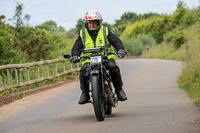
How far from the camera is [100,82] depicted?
27.4ft

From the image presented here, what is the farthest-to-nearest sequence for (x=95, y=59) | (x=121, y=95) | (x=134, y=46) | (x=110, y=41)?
(x=134, y=46), (x=121, y=95), (x=110, y=41), (x=95, y=59)

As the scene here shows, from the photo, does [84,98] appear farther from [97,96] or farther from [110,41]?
[110,41]

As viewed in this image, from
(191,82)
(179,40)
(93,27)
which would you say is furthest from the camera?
(179,40)

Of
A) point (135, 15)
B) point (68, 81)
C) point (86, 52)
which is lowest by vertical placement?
point (68, 81)

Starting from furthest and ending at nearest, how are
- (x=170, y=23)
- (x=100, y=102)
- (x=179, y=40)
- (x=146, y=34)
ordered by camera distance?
(x=146, y=34), (x=170, y=23), (x=179, y=40), (x=100, y=102)

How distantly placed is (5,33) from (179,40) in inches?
1241

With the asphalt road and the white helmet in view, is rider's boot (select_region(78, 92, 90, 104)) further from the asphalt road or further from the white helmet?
the white helmet

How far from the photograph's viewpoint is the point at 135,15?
121375mm

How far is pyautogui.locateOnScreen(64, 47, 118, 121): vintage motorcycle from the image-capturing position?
802cm

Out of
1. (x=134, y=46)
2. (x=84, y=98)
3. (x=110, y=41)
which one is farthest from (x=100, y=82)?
(x=134, y=46)

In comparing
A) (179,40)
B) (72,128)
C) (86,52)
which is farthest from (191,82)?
(179,40)

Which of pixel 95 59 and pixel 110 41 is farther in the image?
pixel 110 41

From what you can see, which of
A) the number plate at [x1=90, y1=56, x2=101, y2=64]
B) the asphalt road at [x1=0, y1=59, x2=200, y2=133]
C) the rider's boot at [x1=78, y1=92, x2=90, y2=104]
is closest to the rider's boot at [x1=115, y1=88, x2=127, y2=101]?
the asphalt road at [x1=0, y1=59, x2=200, y2=133]

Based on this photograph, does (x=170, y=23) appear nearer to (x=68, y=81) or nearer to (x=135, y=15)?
(x=68, y=81)
